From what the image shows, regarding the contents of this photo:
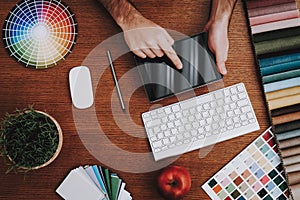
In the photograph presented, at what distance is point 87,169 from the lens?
118 centimetres

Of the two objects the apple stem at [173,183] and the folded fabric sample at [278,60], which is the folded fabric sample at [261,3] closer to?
the folded fabric sample at [278,60]

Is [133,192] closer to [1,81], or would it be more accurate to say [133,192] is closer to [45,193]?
[45,193]

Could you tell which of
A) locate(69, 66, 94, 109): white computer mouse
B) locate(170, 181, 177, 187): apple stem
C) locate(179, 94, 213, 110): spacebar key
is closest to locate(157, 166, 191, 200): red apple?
locate(170, 181, 177, 187): apple stem

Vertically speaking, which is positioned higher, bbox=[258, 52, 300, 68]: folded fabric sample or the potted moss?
bbox=[258, 52, 300, 68]: folded fabric sample

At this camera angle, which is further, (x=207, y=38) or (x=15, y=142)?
(x=207, y=38)

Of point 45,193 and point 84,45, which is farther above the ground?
point 84,45

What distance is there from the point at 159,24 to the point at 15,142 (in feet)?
1.55

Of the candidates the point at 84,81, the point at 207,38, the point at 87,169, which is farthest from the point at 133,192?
the point at 207,38

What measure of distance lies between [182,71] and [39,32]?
15.4 inches

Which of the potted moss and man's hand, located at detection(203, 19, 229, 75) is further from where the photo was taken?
man's hand, located at detection(203, 19, 229, 75)

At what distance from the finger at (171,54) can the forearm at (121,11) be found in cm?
11

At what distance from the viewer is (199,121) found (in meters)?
1.20

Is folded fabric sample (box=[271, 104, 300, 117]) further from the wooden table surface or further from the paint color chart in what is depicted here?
the paint color chart

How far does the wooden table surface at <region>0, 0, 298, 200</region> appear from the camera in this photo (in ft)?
3.90
